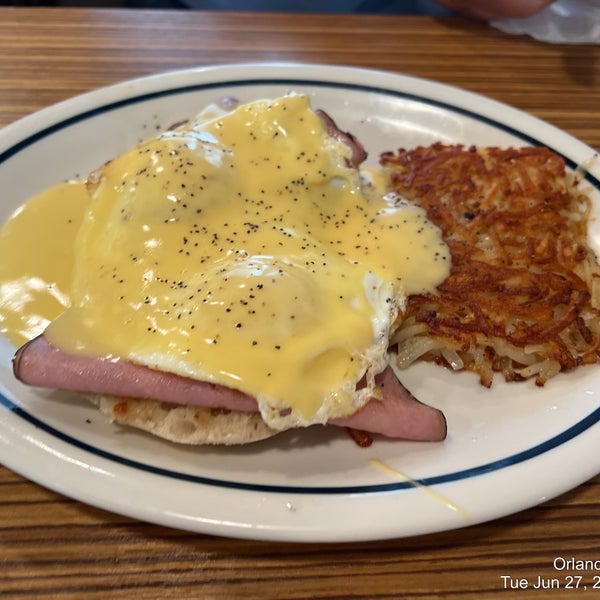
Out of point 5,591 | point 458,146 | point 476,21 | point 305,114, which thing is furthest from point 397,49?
point 5,591

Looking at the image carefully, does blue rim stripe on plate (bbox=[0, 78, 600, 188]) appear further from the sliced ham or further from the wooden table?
the wooden table

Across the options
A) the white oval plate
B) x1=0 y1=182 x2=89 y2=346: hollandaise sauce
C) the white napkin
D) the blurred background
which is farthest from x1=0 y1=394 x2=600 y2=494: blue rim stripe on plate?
the blurred background

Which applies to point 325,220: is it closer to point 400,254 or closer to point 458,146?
point 400,254

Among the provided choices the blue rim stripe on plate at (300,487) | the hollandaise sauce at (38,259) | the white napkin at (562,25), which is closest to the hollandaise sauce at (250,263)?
the hollandaise sauce at (38,259)

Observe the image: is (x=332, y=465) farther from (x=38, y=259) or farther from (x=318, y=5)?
(x=318, y=5)

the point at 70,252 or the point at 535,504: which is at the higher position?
the point at 70,252

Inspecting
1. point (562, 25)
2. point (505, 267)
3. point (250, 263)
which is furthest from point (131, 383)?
point (562, 25)
